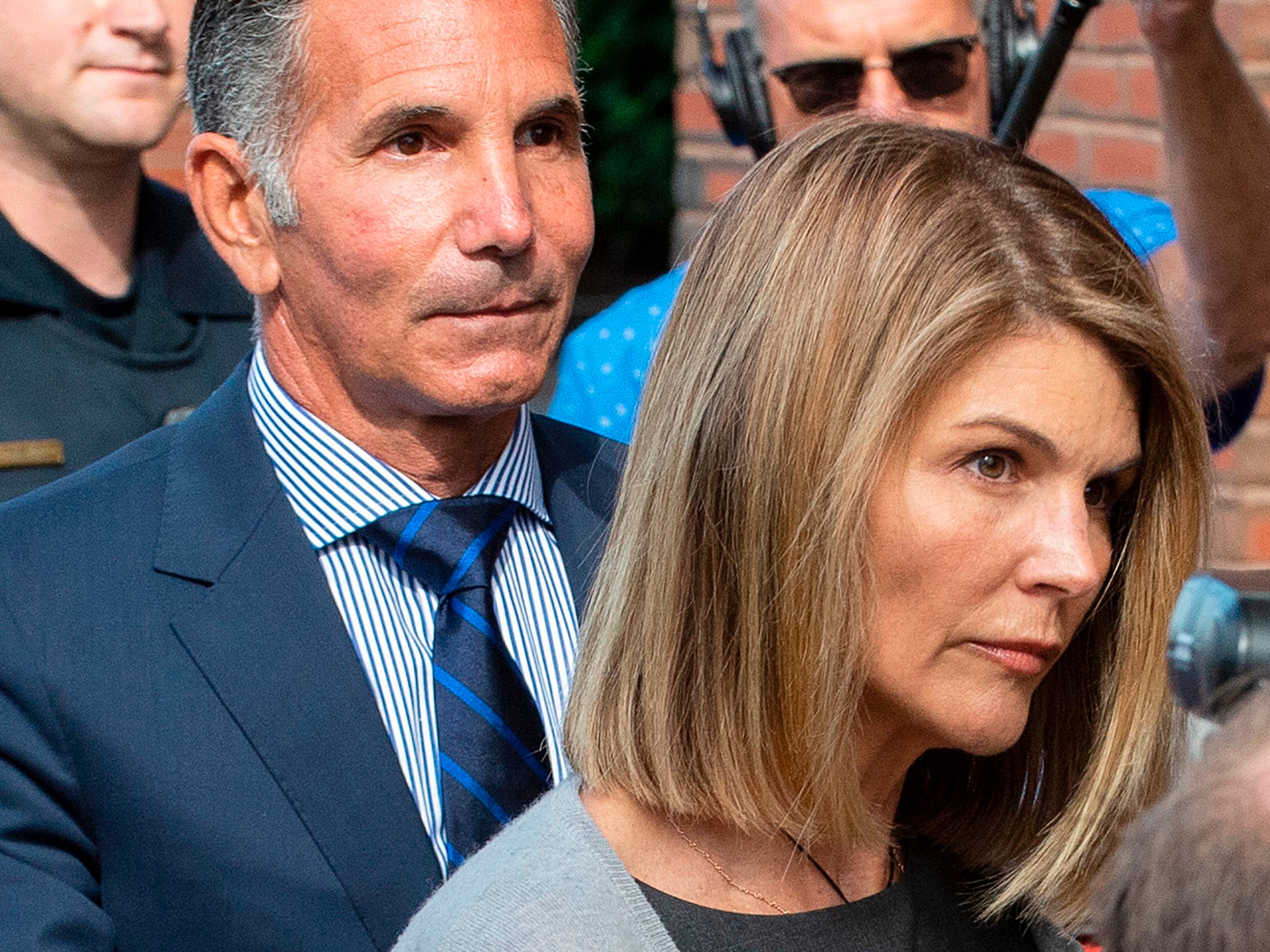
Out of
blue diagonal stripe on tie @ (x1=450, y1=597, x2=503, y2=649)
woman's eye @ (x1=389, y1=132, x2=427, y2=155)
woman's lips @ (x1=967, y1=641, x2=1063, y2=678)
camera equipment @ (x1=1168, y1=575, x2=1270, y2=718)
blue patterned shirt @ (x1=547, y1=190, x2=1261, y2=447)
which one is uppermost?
camera equipment @ (x1=1168, y1=575, x2=1270, y2=718)

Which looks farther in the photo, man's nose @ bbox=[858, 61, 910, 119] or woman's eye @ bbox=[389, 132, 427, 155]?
man's nose @ bbox=[858, 61, 910, 119]

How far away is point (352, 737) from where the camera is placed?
67.1 inches

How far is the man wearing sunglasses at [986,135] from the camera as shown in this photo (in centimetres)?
241

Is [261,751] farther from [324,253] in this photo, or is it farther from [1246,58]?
[1246,58]

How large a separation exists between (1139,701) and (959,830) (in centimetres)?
20

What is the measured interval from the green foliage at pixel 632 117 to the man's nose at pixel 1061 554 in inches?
235

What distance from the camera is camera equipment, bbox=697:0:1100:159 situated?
2.54 meters

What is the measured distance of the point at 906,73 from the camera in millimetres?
2578

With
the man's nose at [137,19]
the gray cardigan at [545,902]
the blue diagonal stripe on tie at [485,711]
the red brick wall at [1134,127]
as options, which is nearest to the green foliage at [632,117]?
the red brick wall at [1134,127]

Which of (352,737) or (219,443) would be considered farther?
(219,443)

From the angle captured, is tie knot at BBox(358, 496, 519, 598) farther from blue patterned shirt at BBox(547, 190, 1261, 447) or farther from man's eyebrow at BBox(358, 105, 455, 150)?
blue patterned shirt at BBox(547, 190, 1261, 447)

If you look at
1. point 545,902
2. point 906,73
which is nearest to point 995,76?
point 906,73

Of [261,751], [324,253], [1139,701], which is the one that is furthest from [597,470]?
[1139,701]

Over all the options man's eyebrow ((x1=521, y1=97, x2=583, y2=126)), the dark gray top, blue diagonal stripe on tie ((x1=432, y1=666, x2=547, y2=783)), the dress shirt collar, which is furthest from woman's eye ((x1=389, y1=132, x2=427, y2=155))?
the dark gray top
